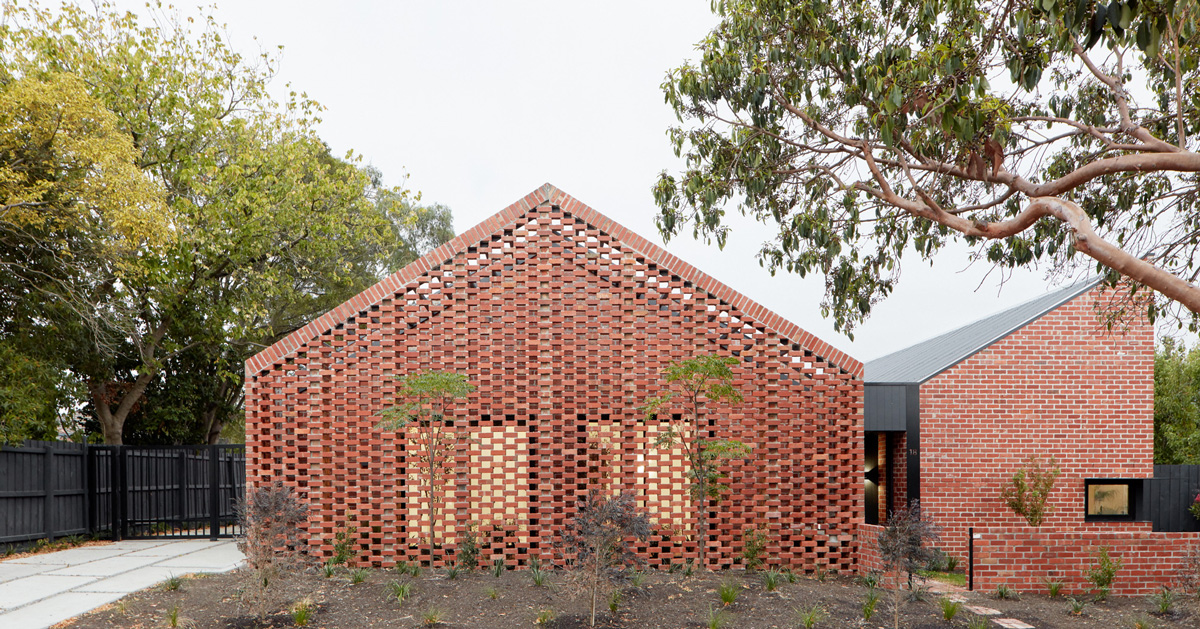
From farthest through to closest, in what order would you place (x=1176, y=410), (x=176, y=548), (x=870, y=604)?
(x=1176, y=410)
(x=176, y=548)
(x=870, y=604)

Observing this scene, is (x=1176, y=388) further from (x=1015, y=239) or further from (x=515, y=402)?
(x=515, y=402)

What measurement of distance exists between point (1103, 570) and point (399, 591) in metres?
8.53

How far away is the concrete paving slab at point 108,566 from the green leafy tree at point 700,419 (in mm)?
7068

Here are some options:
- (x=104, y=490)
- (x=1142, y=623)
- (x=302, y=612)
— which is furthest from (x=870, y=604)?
(x=104, y=490)

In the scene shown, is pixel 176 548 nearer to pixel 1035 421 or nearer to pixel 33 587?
pixel 33 587

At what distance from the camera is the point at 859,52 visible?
891cm

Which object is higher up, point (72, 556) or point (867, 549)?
point (867, 549)

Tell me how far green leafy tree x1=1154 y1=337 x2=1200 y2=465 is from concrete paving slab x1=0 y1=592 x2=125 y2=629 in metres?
26.1

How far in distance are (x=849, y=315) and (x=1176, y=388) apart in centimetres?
1883

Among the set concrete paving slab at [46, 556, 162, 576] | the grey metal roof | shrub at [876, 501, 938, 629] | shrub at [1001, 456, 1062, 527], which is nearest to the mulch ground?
shrub at [876, 501, 938, 629]

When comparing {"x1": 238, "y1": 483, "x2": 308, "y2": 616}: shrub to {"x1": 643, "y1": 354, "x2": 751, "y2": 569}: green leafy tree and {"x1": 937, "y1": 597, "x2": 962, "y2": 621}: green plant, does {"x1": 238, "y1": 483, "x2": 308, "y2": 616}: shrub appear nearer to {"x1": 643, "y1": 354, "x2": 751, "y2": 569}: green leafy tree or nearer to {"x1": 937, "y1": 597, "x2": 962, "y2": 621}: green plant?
{"x1": 643, "y1": 354, "x2": 751, "y2": 569}: green leafy tree

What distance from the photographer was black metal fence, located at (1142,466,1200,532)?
12.8m

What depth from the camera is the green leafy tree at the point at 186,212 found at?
14891 millimetres

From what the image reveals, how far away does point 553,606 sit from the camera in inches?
323
